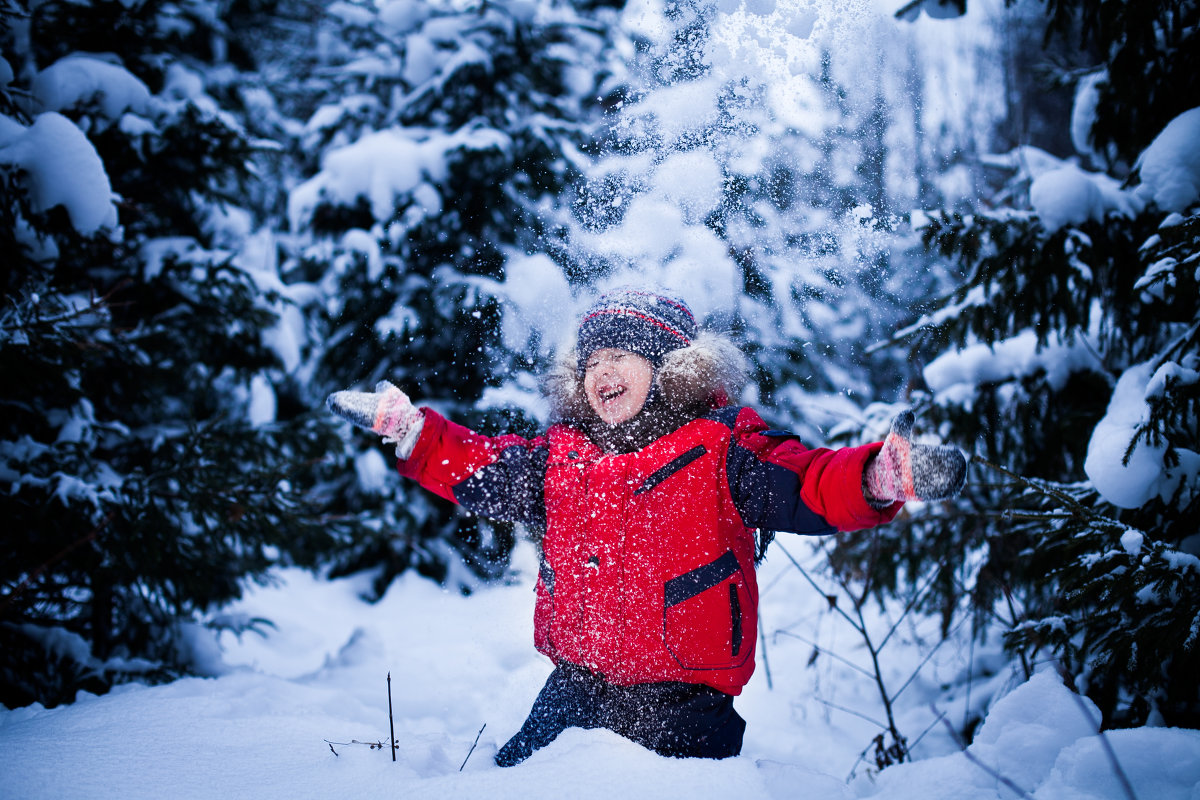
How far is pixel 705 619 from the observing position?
6.52 ft

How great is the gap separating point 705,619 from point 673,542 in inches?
10.6

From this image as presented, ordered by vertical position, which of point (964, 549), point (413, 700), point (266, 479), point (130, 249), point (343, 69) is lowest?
point (413, 700)

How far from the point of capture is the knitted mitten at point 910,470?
5.05ft

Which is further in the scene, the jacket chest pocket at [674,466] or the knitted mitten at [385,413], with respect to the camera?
the knitted mitten at [385,413]

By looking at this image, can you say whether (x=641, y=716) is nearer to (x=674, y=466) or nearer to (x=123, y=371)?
(x=674, y=466)

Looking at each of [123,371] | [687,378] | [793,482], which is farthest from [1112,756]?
[123,371]

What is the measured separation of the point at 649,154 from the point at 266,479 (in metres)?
2.84

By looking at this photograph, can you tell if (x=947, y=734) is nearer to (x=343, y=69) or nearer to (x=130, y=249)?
(x=130, y=249)

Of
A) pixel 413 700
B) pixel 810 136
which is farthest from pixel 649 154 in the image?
pixel 413 700

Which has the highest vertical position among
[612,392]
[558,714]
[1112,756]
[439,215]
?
[439,215]

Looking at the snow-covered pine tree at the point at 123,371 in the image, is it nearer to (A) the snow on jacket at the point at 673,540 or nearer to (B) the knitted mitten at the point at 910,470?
(A) the snow on jacket at the point at 673,540

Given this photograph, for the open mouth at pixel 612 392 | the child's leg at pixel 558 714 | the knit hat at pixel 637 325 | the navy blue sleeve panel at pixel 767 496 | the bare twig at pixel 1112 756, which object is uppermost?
the knit hat at pixel 637 325

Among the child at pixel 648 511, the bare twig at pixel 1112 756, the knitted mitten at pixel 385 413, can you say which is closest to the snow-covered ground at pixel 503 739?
the bare twig at pixel 1112 756

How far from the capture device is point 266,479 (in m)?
3.19
